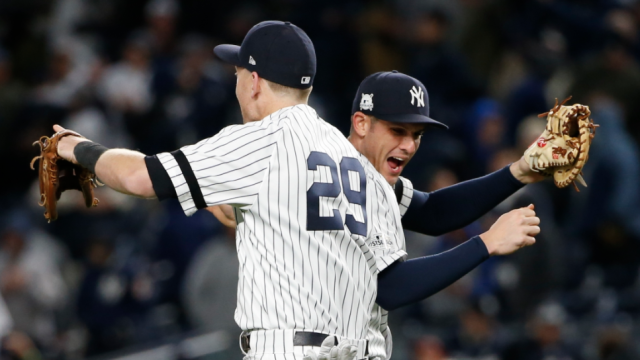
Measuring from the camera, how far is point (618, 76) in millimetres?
8375

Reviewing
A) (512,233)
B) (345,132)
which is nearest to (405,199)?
(512,233)

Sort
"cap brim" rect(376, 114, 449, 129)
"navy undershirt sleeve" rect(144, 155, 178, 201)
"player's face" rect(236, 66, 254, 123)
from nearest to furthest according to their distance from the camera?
"navy undershirt sleeve" rect(144, 155, 178, 201) → "player's face" rect(236, 66, 254, 123) → "cap brim" rect(376, 114, 449, 129)

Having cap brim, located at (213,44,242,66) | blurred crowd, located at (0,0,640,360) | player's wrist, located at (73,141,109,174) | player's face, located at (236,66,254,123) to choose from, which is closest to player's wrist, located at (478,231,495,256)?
player's face, located at (236,66,254,123)

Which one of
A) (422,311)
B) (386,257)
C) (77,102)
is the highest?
(77,102)

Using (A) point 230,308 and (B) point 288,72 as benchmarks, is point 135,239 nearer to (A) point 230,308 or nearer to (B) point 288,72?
(A) point 230,308

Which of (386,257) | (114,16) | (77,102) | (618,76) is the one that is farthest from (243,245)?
(114,16)

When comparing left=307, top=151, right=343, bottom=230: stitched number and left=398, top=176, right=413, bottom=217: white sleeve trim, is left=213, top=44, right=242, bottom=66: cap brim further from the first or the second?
left=398, top=176, right=413, bottom=217: white sleeve trim

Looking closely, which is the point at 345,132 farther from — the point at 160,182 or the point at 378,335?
the point at 160,182

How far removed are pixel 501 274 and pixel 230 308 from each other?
6.94 feet

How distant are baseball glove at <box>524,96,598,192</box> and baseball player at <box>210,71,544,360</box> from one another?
165 mm

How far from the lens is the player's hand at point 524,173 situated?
4.10m

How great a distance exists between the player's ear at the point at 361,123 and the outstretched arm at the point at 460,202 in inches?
16.8

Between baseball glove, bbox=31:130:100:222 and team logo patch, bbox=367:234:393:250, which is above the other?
baseball glove, bbox=31:130:100:222

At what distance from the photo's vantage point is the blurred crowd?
7363 millimetres
